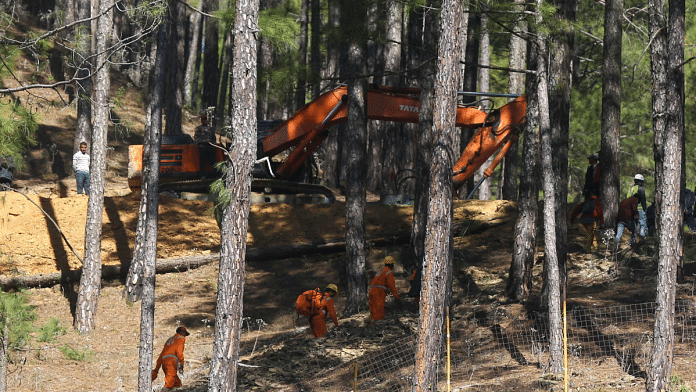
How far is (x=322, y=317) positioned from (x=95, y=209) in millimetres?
5848

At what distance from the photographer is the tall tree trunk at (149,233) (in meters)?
13.3

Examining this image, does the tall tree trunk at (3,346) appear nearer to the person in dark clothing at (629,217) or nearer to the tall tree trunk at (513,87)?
the person in dark clothing at (629,217)

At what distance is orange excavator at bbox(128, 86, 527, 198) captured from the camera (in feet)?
52.0

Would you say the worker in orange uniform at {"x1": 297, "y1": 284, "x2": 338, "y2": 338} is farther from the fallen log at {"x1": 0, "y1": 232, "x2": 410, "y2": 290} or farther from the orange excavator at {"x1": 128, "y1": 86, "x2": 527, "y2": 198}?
the fallen log at {"x1": 0, "y1": 232, "x2": 410, "y2": 290}

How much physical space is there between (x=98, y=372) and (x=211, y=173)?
669 centimetres

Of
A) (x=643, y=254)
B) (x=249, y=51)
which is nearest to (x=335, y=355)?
(x=249, y=51)

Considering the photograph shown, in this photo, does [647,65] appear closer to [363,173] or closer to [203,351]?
[363,173]

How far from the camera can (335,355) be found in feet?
45.9

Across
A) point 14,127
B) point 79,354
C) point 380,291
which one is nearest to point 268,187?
point 380,291

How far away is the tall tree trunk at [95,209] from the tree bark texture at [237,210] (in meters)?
6.84

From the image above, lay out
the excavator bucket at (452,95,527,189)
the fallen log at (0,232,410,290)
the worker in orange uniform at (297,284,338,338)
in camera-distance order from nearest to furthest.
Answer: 1. the worker in orange uniform at (297,284,338,338)
2. the excavator bucket at (452,95,527,189)
3. the fallen log at (0,232,410,290)

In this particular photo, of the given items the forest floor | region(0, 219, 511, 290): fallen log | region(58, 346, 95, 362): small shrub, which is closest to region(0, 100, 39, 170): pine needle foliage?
the forest floor

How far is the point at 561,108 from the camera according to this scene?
610 inches

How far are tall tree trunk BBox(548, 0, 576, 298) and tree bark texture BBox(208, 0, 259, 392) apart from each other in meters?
5.36
